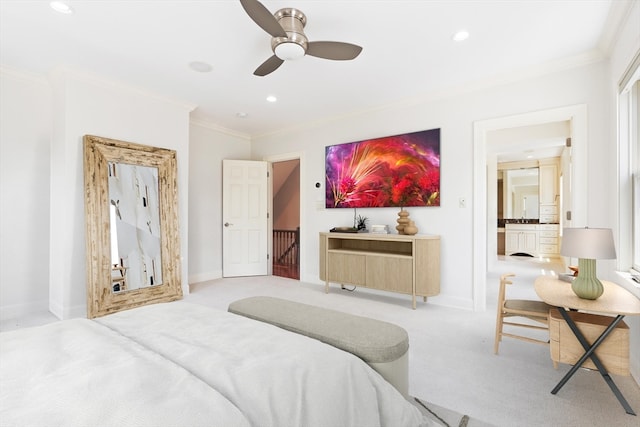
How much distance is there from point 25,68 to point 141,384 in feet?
13.5

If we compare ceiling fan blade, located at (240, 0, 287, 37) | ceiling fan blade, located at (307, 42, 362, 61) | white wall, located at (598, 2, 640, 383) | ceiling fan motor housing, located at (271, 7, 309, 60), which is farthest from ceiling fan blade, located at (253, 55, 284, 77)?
white wall, located at (598, 2, 640, 383)

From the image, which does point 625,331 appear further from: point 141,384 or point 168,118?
point 168,118

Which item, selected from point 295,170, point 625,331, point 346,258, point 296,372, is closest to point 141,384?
point 296,372

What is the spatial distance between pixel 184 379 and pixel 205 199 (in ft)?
15.2

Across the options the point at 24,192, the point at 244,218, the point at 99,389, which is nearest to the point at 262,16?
the point at 99,389

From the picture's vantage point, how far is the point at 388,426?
1181 mm

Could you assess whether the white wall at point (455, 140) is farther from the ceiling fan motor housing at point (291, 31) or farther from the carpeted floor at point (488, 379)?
the ceiling fan motor housing at point (291, 31)

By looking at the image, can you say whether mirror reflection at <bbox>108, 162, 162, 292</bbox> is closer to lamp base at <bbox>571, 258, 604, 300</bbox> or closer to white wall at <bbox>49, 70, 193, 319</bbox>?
white wall at <bbox>49, 70, 193, 319</bbox>

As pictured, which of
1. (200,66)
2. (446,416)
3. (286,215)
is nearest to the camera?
(446,416)

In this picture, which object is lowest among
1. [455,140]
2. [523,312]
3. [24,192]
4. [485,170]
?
[523,312]

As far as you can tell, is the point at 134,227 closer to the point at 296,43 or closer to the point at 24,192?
the point at 24,192

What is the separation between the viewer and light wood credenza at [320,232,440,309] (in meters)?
→ 3.61

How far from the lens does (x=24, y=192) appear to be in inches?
134

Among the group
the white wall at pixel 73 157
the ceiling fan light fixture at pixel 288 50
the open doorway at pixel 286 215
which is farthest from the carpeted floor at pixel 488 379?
the open doorway at pixel 286 215
